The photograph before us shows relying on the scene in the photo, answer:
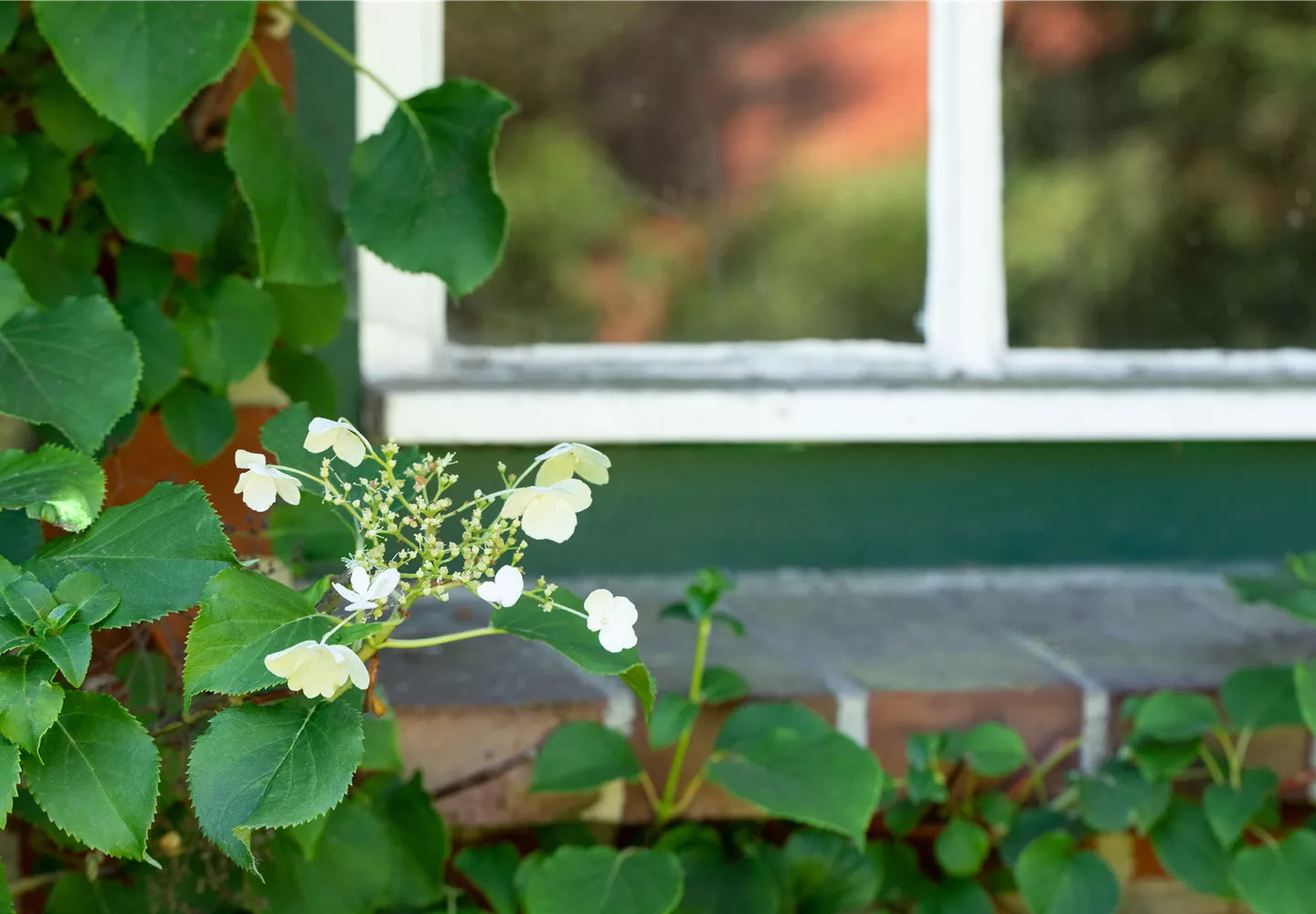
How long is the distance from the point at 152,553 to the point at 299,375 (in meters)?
0.59

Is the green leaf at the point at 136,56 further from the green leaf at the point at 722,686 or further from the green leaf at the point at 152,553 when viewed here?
the green leaf at the point at 722,686

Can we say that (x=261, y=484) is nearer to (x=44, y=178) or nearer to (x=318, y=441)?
(x=318, y=441)

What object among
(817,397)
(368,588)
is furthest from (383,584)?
(817,397)

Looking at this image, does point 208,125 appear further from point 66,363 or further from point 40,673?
point 40,673

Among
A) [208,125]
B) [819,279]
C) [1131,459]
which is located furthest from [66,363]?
[1131,459]

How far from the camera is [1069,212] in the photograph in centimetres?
178

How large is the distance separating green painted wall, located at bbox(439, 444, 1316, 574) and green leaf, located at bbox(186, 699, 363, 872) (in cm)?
87

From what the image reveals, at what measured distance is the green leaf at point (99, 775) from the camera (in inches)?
26.4

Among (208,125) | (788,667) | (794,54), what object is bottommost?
(788,667)

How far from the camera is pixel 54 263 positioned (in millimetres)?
1096

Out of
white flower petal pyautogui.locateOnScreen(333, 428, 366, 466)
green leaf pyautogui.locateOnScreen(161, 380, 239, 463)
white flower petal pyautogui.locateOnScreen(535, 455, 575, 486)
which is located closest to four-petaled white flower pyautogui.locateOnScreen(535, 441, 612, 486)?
white flower petal pyautogui.locateOnScreen(535, 455, 575, 486)

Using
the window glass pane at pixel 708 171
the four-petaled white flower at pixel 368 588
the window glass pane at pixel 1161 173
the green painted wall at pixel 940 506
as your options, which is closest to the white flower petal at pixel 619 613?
the four-petaled white flower at pixel 368 588

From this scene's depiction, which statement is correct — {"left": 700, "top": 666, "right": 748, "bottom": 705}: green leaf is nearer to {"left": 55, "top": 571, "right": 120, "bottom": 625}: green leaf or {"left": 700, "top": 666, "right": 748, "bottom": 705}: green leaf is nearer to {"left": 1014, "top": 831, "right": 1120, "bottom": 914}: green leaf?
{"left": 1014, "top": 831, "right": 1120, "bottom": 914}: green leaf

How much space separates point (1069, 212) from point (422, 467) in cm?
135
